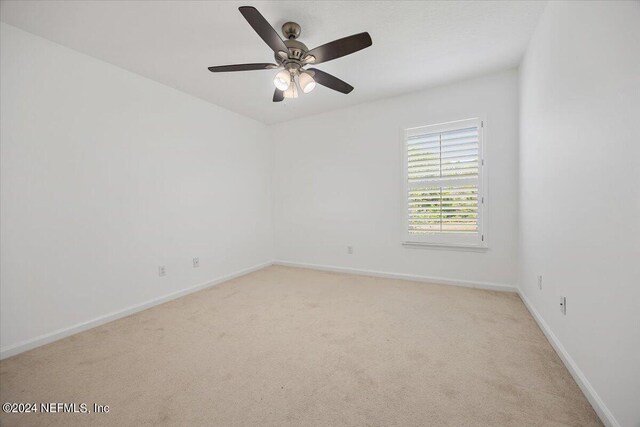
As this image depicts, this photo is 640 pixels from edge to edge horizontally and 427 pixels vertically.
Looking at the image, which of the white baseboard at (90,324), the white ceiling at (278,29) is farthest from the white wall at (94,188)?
the white ceiling at (278,29)

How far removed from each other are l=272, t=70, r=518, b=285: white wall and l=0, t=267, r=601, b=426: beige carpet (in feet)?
2.32

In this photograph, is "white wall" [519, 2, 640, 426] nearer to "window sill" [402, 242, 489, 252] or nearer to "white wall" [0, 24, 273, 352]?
"window sill" [402, 242, 489, 252]

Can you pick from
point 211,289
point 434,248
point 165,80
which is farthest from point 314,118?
point 211,289

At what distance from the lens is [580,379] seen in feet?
4.86

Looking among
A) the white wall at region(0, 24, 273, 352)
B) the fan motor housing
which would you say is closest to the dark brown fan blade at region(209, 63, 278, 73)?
the fan motor housing

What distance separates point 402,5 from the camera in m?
1.90

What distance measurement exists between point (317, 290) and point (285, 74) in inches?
97.9

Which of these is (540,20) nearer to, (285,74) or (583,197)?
(583,197)

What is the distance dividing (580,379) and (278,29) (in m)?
3.17

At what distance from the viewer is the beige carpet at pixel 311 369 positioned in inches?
53.6

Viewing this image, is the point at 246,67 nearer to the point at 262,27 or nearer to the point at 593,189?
the point at 262,27

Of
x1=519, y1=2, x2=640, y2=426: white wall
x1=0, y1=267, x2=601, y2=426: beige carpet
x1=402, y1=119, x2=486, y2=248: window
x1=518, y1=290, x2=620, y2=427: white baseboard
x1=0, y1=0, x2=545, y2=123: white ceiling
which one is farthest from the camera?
x1=402, y1=119, x2=486, y2=248: window

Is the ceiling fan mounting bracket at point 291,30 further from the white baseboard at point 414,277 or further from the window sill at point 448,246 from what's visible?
the white baseboard at point 414,277

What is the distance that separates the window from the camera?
10.4 ft
